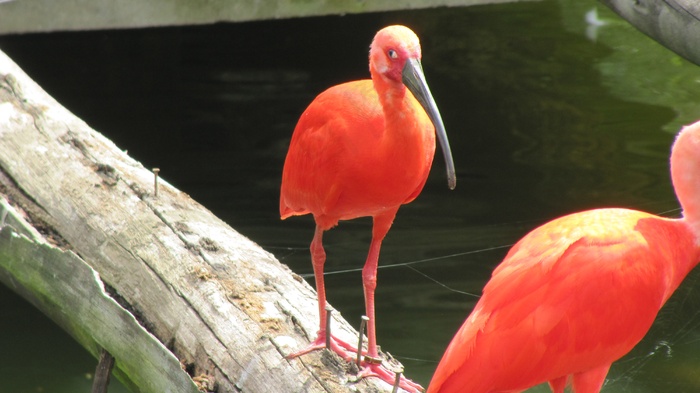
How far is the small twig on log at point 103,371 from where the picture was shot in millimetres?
3787

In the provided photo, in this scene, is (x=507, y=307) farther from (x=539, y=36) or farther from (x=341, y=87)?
(x=539, y=36)

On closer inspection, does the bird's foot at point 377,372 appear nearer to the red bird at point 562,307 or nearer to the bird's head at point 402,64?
the red bird at point 562,307

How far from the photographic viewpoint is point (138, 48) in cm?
878

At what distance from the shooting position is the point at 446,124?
7.78 metres

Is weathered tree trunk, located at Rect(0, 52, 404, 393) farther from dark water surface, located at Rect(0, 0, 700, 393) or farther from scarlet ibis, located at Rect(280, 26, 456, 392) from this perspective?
dark water surface, located at Rect(0, 0, 700, 393)

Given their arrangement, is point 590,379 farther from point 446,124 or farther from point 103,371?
point 446,124

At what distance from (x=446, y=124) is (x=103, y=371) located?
14.9 feet

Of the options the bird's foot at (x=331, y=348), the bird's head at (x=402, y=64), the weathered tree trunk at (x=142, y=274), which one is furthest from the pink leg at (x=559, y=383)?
the bird's head at (x=402, y=64)

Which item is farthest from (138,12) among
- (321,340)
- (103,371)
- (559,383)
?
(559,383)

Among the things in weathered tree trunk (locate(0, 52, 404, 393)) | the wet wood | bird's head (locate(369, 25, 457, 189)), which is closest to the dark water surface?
weathered tree trunk (locate(0, 52, 404, 393))

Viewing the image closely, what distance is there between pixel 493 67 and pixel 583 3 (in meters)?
2.24

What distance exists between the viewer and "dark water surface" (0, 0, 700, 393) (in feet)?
17.4

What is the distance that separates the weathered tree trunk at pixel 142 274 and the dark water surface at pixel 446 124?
43.4 inches

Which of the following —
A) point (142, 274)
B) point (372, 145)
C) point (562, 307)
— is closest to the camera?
point (562, 307)
